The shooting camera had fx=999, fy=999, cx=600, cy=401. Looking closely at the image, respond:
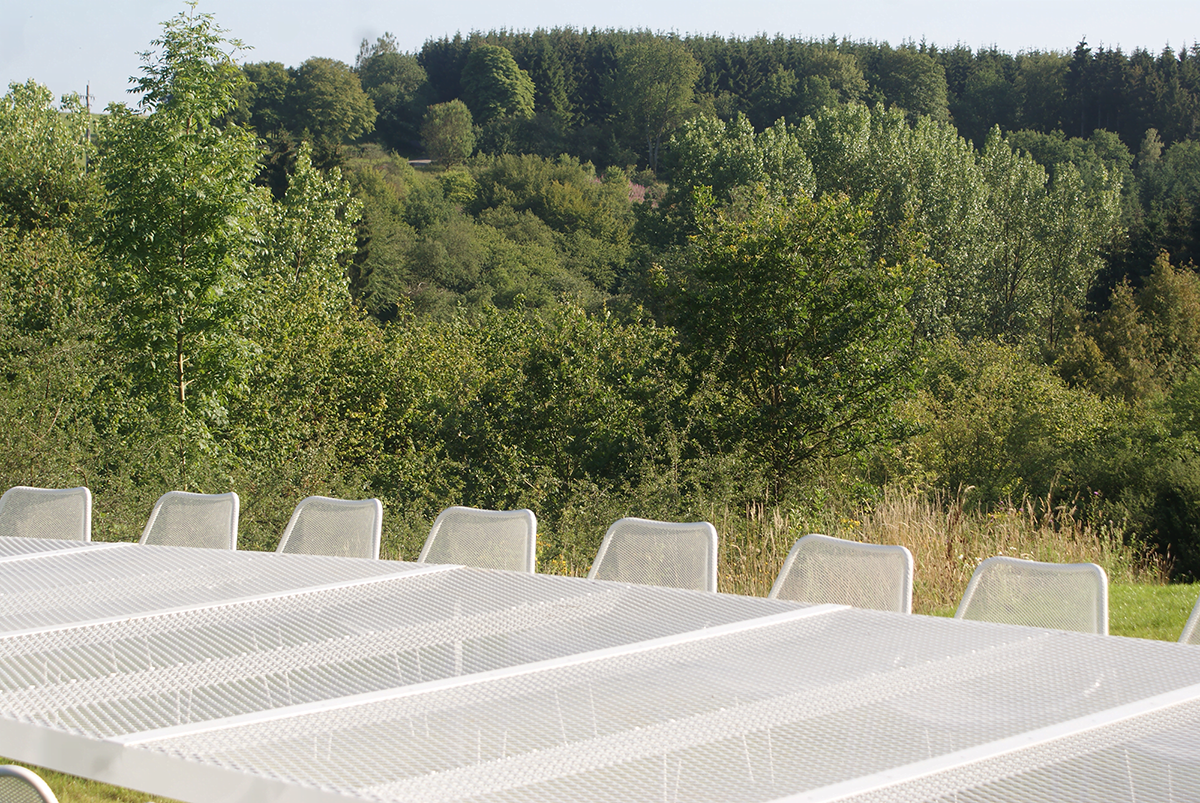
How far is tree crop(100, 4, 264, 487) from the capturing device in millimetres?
7809

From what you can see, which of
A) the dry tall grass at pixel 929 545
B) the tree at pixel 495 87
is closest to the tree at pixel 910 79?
the tree at pixel 495 87

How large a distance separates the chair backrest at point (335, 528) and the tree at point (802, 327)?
17.4ft

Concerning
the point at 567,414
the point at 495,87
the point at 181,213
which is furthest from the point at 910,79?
the point at 181,213

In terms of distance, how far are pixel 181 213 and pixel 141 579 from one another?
5846mm

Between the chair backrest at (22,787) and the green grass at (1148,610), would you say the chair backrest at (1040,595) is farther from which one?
the green grass at (1148,610)

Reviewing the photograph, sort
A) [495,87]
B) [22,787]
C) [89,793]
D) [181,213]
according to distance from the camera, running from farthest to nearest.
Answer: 1. [495,87]
2. [181,213]
3. [89,793]
4. [22,787]

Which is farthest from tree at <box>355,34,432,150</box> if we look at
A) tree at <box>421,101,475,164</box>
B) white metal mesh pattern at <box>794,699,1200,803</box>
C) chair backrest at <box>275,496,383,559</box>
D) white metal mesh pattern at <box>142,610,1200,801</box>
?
white metal mesh pattern at <box>794,699,1200,803</box>

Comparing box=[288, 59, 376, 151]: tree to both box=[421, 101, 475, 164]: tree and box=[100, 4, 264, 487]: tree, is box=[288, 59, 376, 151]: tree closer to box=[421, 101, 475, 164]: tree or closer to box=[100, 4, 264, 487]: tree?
box=[421, 101, 475, 164]: tree

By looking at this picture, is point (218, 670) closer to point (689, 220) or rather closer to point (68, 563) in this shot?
point (68, 563)

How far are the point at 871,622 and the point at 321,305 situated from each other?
42.4ft

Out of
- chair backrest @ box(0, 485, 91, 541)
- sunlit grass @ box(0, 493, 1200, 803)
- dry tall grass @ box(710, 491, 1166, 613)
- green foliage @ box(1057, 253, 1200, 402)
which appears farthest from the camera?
green foliage @ box(1057, 253, 1200, 402)

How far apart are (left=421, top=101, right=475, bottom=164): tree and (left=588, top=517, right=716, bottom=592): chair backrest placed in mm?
55373

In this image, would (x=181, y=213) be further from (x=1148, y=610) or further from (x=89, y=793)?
(x=1148, y=610)

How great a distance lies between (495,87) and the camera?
205 feet
